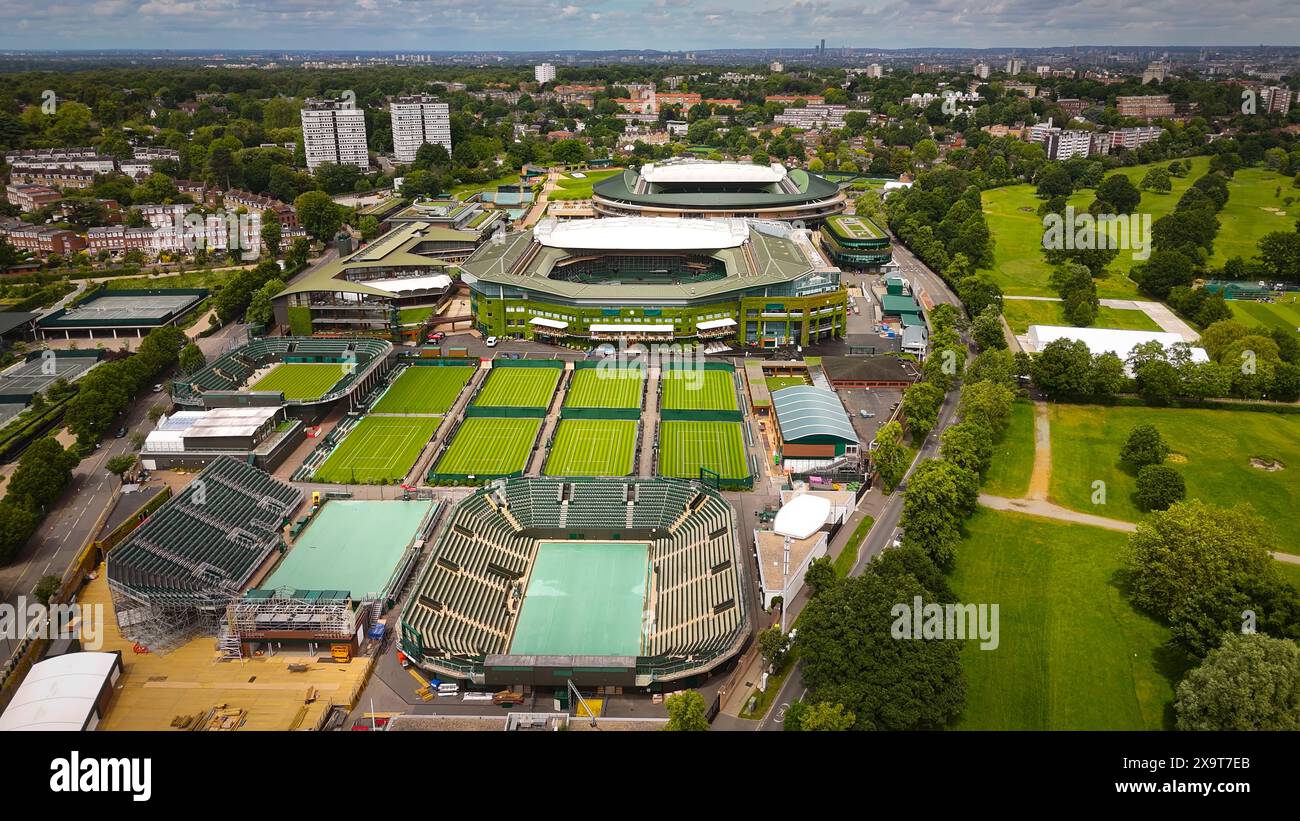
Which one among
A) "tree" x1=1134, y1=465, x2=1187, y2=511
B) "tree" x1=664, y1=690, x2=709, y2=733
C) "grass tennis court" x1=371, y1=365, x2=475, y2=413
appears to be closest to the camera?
"tree" x1=664, y1=690, x2=709, y2=733

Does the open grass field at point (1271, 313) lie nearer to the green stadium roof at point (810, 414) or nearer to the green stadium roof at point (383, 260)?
the green stadium roof at point (810, 414)

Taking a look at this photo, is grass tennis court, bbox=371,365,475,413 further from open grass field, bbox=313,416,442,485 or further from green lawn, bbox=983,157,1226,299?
green lawn, bbox=983,157,1226,299

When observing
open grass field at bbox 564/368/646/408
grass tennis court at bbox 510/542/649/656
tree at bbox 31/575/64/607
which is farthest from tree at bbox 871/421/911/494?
tree at bbox 31/575/64/607

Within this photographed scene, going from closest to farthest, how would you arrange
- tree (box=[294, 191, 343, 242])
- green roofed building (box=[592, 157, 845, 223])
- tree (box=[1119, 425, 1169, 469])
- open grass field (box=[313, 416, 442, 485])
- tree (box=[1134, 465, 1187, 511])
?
1. tree (box=[1134, 465, 1187, 511])
2. open grass field (box=[313, 416, 442, 485])
3. tree (box=[1119, 425, 1169, 469])
4. tree (box=[294, 191, 343, 242])
5. green roofed building (box=[592, 157, 845, 223])

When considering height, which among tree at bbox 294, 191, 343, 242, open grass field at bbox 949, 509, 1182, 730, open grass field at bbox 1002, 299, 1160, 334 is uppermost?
tree at bbox 294, 191, 343, 242

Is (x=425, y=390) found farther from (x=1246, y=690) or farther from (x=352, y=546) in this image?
(x=1246, y=690)

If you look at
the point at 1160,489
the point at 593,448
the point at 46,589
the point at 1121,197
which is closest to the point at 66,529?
the point at 46,589
